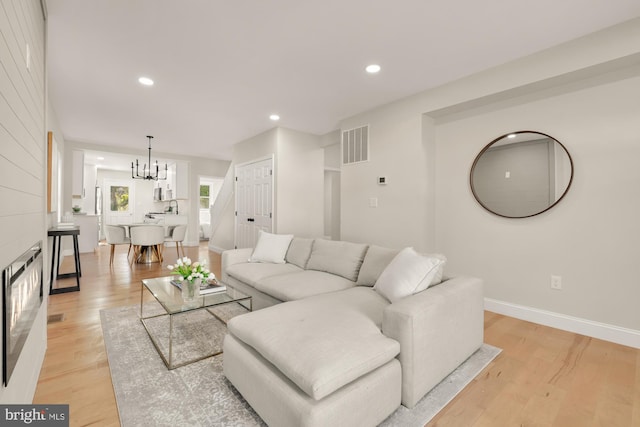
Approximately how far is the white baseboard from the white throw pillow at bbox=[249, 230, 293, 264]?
2406 mm

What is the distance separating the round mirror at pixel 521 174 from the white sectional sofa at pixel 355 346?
132 cm

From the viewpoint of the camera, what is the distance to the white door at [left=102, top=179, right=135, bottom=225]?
9.69 metres

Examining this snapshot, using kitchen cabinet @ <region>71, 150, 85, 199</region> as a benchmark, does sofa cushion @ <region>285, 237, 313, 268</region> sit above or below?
below

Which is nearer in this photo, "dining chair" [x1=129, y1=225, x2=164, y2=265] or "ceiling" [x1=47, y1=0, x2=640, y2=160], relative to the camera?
"ceiling" [x1=47, y1=0, x2=640, y2=160]

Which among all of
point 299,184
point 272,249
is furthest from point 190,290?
point 299,184

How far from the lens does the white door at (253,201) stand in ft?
16.7

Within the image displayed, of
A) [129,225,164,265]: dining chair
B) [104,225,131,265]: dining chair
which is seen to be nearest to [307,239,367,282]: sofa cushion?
[129,225,164,265]: dining chair

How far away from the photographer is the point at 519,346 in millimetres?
2340

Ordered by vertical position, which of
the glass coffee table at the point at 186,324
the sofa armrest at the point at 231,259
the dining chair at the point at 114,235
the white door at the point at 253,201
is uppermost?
the white door at the point at 253,201

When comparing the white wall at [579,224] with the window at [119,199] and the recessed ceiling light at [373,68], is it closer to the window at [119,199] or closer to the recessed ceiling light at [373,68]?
the recessed ceiling light at [373,68]

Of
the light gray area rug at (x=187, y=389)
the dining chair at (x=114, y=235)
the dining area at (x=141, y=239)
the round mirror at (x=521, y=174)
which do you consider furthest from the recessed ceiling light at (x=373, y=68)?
the dining chair at (x=114, y=235)

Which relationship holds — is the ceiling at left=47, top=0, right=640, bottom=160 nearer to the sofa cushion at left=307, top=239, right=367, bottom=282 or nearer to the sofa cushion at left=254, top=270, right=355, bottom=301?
the sofa cushion at left=307, top=239, right=367, bottom=282

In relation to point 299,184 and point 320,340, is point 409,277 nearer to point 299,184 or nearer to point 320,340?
point 320,340

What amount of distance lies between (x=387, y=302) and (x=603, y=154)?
2330 mm
